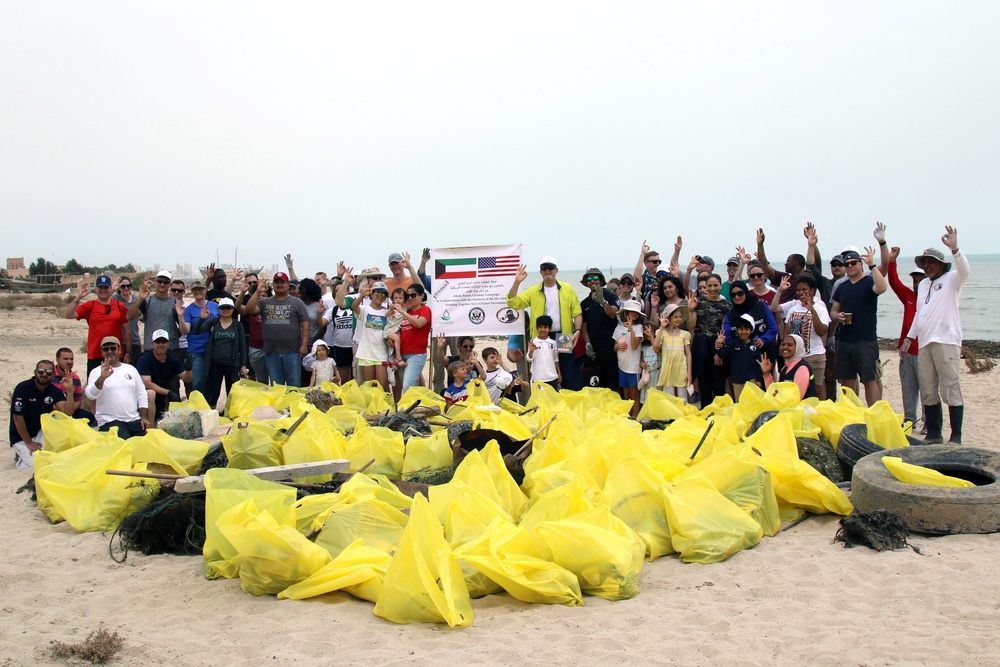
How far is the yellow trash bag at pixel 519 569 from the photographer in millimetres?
3756

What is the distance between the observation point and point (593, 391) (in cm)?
753

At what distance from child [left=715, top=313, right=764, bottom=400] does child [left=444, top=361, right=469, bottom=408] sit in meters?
2.53

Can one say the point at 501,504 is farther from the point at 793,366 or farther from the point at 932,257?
the point at 932,257

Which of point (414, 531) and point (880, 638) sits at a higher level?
point (414, 531)

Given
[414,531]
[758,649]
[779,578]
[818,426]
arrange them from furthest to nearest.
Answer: [818,426], [779,578], [414,531], [758,649]


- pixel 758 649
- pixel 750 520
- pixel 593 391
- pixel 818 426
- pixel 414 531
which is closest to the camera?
pixel 758 649

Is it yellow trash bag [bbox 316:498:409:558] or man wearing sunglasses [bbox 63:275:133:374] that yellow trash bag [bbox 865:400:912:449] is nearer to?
yellow trash bag [bbox 316:498:409:558]

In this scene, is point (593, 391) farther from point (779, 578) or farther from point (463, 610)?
point (463, 610)

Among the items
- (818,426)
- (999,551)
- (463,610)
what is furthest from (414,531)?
(818,426)

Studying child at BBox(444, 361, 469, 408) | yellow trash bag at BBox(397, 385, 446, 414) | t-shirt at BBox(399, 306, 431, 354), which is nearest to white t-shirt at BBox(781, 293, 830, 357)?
child at BBox(444, 361, 469, 408)

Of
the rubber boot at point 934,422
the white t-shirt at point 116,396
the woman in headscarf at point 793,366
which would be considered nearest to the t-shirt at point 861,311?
the woman in headscarf at point 793,366

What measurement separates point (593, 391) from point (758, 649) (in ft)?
14.0

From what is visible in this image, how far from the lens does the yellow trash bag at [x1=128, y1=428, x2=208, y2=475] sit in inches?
225

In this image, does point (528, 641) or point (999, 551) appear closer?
point (528, 641)
